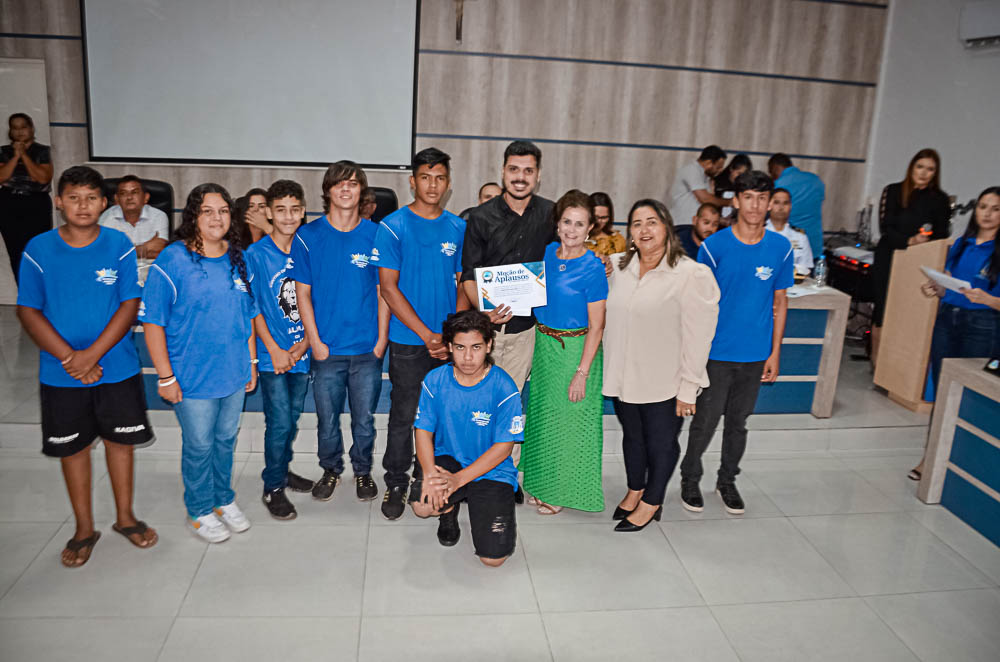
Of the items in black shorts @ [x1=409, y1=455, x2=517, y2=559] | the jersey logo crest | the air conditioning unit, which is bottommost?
black shorts @ [x1=409, y1=455, x2=517, y2=559]

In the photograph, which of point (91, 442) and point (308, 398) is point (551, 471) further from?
point (91, 442)

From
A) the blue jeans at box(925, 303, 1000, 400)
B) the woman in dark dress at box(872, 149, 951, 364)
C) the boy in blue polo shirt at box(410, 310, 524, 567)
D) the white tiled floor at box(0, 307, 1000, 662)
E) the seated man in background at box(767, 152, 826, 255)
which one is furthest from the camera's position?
the seated man in background at box(767, 152, 826, 255)

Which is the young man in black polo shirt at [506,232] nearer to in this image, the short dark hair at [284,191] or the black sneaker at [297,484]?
the short dark hair at [284,191]

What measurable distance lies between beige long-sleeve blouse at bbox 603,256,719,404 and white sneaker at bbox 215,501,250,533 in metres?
1.67

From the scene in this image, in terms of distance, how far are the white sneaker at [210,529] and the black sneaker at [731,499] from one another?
2286 millimetres

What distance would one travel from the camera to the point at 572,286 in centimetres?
298

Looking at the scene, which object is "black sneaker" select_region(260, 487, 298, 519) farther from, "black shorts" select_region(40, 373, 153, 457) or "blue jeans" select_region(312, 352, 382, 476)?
"black shorts" select_region(40, 373, 153, 457)

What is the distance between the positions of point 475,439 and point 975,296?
256 cm

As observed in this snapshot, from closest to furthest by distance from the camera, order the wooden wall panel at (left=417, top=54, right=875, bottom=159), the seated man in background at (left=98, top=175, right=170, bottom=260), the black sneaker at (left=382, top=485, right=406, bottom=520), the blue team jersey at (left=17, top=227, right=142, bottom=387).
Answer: the blue team jersey at (left=17, top=227, right=142, bottom=387), the black sneaker at (left=382, top=485, right=406, bottom=520), the seated man in background at (left=98, top=175, right=170, bottom=260), the wooden wall panel at (left=417, top=54, right=875, bottom=159)

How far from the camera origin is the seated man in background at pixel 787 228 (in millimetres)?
4320

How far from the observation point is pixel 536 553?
3.05 meters

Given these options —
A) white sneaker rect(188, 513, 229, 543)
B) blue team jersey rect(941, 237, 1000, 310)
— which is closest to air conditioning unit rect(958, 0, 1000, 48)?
blue team jersey rect(941, 237, 1000, 310)

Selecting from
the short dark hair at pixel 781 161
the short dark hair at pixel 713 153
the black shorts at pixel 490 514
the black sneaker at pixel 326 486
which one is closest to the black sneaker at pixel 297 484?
the black sneaker at pixel 326 486

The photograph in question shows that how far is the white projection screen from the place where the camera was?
5707 millimetres
